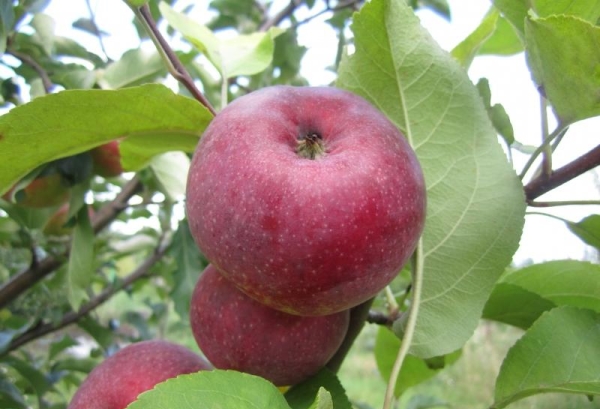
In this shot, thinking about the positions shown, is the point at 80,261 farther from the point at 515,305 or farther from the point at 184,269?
the point at 515,305

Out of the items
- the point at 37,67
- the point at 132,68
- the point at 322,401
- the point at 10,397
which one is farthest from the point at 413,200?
the point at 10,397

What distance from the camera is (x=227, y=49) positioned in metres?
1.15

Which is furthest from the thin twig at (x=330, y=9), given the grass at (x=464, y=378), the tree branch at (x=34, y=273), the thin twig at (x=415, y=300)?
the grass at (x=464, y=378)

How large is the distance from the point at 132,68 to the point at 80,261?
1.38 ft

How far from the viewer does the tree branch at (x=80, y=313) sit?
63.6 inches

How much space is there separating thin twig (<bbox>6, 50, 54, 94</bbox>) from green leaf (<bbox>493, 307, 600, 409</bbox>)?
989mm

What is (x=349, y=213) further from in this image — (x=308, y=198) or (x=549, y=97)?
(x=549, y=97)

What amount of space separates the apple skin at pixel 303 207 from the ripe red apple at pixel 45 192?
0.65 m

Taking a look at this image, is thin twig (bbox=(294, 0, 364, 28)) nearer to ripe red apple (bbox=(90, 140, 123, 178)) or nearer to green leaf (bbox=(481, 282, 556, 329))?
ripe red apple (bbox=(90, 140, 123, 178))

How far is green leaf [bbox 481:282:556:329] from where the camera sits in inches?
36.8

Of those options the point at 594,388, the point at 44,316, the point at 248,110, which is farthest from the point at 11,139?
the point at 44,316

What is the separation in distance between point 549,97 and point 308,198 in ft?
1.15

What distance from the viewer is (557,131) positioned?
804 millimetres

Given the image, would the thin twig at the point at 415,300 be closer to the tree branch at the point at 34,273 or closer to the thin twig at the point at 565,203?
the thin twig at the point at 565,203
